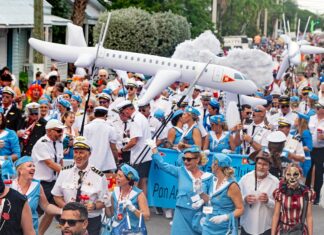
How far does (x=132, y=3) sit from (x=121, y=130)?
33742 millimetres

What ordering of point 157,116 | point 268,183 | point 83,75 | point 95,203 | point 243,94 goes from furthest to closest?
point 83,75, point 243,94, point 157,116, point 268,183, point 95,203

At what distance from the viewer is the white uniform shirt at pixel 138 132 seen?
1474 centimetres

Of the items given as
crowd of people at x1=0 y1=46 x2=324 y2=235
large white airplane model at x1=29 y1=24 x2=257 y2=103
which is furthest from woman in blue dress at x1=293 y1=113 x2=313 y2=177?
large white airplane model at x1=29 y1=24 x2=257 y2=103

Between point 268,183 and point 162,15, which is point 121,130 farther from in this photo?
point 162,15

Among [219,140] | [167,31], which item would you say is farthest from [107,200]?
[167,31]

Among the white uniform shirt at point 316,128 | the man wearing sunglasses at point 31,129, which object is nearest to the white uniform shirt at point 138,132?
the man wearing sunglasses at point 31,129

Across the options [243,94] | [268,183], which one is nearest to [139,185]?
[268,183]

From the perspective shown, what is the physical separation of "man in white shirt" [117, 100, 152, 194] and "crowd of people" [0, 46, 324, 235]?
17 mm

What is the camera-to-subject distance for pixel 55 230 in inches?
556

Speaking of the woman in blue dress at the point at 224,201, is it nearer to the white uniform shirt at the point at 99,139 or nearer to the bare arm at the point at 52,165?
the bare arm at the point at 52,165

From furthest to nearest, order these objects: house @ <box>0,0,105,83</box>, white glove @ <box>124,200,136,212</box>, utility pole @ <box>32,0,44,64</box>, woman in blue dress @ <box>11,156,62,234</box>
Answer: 1. house @ <box>0,0,105,83</box>
2. utility pole @ <box>32,0,44,64</box>
3. white glove @ <box>124,200,136,212</box>
4. woman in blue dress @ <box>11,156,62,234</box>

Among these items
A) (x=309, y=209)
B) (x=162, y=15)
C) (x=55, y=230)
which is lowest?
(x=55, y=230)

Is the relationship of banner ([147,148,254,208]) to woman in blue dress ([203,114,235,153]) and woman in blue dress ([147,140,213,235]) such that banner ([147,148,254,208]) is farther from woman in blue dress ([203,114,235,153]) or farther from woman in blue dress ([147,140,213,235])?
woman in blue dress ([147,140,213,235])

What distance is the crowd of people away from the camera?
10375 millimetres
